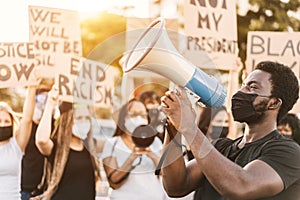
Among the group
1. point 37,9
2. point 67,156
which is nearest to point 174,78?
point 67,156

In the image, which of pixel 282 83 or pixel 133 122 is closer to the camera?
pixel 282 83

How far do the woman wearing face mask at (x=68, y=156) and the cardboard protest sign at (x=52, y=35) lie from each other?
0.98 m

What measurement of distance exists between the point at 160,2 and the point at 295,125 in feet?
41.1

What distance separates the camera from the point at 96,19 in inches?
916

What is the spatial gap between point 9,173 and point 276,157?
3753 millimetres

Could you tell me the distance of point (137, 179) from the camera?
7.14m

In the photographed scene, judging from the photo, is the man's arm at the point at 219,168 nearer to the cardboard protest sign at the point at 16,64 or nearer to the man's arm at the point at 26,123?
the man's arm at the point at 26,123

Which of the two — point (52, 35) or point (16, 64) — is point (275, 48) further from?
point (16, 64)

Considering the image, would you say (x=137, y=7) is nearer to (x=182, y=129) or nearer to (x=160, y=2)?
(x=160, y=2)

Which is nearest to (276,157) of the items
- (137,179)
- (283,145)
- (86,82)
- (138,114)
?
(283,145)

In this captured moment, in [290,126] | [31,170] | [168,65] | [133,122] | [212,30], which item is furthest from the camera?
[212,30]

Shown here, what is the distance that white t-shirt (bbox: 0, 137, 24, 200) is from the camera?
23.9 feet

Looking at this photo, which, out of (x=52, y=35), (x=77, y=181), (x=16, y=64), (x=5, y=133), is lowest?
(x=77, y=181)

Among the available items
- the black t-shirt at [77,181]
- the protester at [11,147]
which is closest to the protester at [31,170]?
the protester at [11,147]
